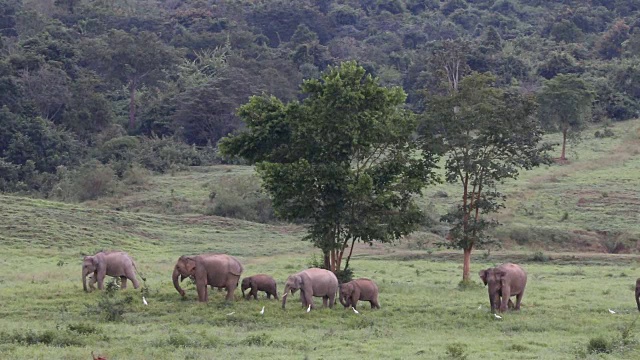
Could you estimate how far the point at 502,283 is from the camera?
72.3 feet

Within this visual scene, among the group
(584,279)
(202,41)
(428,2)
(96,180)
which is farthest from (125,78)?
(584,279)

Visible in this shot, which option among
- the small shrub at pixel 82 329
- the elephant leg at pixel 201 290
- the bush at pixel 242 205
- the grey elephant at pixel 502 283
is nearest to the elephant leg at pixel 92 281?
the elephant leg at pixel 201 290

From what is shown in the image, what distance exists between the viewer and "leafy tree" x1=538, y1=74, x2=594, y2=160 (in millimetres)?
58469

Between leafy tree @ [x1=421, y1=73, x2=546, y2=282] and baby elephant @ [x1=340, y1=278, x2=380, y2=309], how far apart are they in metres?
6.17

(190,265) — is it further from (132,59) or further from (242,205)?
(132,59)

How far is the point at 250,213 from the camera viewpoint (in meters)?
50.1

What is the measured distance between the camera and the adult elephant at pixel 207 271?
22.2m

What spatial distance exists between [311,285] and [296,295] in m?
3.09

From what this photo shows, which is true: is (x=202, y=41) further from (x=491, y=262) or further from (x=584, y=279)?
(x=584, y=279)

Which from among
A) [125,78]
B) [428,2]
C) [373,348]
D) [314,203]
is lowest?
[373,348]

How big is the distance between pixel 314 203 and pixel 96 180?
106 feet

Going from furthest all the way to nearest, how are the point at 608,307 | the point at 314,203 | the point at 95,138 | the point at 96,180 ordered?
the point at 95,138
the point at 96,180
the point at 314,203
the point at 608,307

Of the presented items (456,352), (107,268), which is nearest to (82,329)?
(107,268)

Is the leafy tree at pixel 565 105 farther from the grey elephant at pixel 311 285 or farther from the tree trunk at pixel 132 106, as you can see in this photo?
the grey elephant at pixel 311 285
